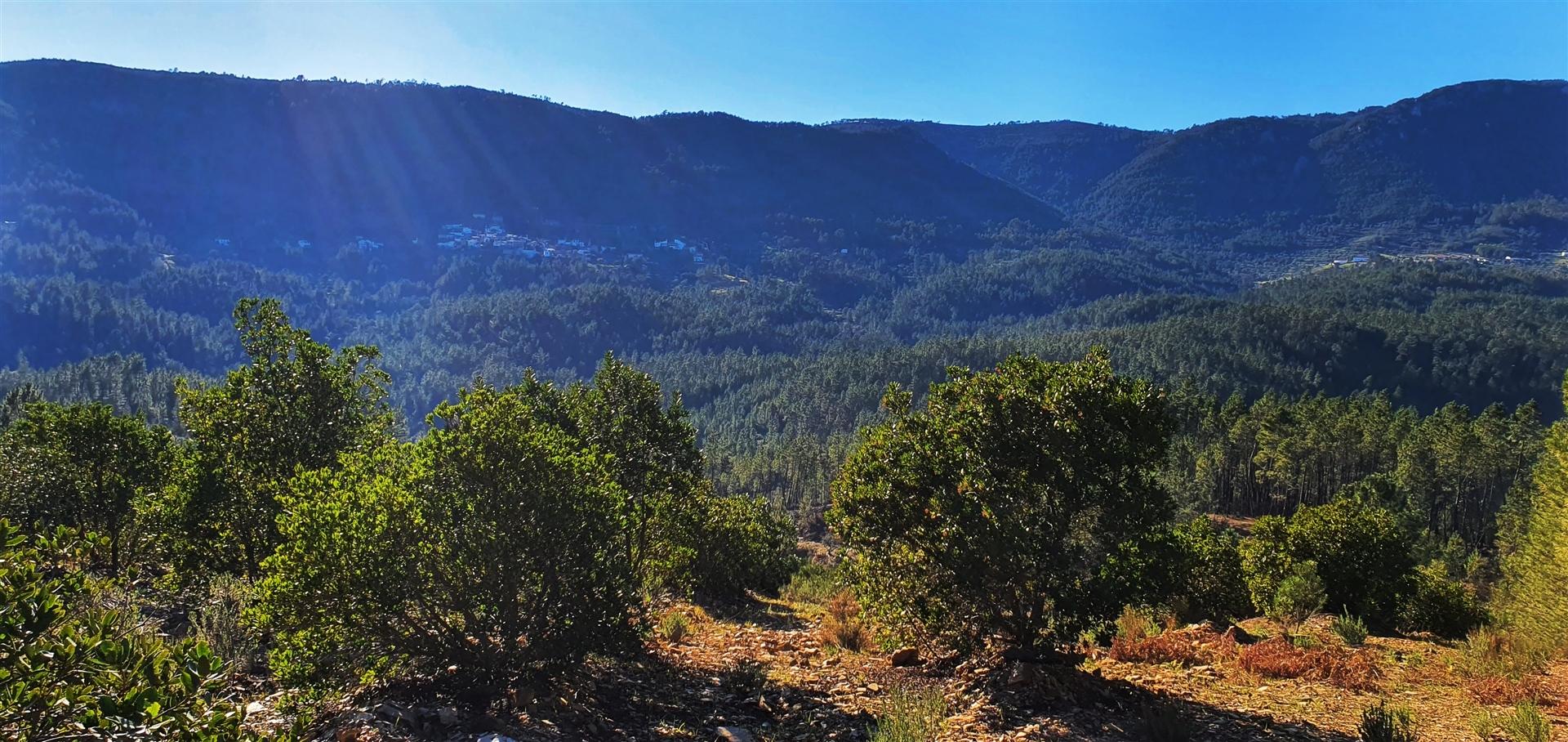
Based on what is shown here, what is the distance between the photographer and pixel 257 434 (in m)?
12.9

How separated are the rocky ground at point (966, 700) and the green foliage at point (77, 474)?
11.6 meters

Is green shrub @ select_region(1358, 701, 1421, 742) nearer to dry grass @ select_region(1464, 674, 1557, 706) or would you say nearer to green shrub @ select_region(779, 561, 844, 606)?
dry grass @ select_region(1464, 674, 1557, 706)

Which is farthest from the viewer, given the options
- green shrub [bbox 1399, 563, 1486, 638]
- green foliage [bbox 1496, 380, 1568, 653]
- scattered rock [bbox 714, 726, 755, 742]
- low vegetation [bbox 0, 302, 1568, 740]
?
green shrub [bbox 1399, 563, 1486, 638]

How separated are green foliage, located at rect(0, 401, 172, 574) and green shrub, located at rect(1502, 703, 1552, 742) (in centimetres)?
2239

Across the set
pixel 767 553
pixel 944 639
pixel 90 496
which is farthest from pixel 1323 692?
pixel 90 496

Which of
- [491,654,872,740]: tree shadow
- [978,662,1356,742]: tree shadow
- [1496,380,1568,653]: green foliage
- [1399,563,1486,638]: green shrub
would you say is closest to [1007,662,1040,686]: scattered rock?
[978,662,1356,742]: tree shadow

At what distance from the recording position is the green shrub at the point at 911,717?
870 cm

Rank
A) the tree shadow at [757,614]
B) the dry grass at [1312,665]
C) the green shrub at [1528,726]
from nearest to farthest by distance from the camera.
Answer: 1. the green shrub at [1528,726]
2. the dry grass at [1312,665]
3. the tree shadow at [757,614]

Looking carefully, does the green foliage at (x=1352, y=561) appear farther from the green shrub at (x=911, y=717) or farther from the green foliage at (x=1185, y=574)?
the green shrub at (x=911, y=717)

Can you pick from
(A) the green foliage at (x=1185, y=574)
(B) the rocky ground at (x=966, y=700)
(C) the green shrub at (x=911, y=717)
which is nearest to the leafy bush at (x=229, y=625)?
(B) the rocky ground at (x=966, y=700)

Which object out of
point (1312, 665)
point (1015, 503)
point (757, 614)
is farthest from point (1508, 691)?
point (757, 614)

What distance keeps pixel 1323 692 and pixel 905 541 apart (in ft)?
21.8

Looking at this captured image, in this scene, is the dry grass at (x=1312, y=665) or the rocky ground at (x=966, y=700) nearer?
the rocky ground at (x=966, y=700)

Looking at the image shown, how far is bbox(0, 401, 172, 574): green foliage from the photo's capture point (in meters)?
15.7
